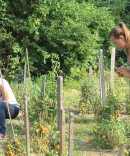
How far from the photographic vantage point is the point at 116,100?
5.66 meters

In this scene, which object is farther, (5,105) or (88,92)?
(88,92)

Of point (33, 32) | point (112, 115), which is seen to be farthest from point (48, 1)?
point (112, 115)

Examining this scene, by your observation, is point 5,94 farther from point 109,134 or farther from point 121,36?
point 121,36

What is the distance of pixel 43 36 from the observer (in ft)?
31.5

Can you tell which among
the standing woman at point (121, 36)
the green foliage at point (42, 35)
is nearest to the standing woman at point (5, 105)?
the standing woman at point (121, 36)

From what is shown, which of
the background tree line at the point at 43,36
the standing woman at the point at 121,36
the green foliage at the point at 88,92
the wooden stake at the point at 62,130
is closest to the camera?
the wooden stake at the point at 62,130

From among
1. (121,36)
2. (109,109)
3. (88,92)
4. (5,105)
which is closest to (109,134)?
(109,109)

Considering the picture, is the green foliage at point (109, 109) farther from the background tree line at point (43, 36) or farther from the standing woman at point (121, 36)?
the background tree line at point (43, 36)

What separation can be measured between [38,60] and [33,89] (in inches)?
141

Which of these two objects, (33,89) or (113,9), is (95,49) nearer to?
(113,9)

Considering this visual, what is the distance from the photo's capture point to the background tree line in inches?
361

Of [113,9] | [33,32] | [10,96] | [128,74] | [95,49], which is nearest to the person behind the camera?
[128,74]

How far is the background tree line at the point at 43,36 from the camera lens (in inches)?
361

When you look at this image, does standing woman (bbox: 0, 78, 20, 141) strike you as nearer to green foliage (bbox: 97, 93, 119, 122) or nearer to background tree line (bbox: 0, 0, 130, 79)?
green foliage (bbox: 97, 93, 119, 122)
